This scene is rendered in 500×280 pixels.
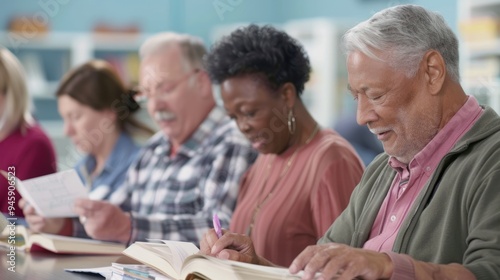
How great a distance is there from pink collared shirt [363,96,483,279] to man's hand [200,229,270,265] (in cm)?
24

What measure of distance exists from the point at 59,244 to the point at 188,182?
592 millimetres

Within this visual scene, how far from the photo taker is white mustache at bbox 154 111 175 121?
2.96m

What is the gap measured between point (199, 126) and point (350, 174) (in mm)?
872

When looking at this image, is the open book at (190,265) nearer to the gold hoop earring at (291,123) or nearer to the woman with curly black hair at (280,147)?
the woman with curly black hair at (280,147)

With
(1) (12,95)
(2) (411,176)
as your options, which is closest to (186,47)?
(1) (12,95)

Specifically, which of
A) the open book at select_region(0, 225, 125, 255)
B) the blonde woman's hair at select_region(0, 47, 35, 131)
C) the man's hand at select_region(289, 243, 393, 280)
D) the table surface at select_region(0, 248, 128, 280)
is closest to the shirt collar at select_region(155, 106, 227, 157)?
the open book at select_region(0, 225, 125, 255)

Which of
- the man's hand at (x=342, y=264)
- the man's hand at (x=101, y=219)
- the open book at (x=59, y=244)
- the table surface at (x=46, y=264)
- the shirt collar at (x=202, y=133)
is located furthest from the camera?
the shirt collar at (x=202, y=133)

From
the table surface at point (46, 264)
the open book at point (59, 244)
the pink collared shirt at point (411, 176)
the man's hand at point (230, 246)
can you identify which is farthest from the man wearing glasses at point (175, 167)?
the pink collared shirt at point (411, 176)

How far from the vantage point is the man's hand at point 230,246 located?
1717 mm

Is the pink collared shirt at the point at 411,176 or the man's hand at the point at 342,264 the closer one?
the man's hand at the point at 342,264

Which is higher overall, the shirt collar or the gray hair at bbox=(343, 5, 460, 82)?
the gray hair at bbox=(343, 5, 460, 82)

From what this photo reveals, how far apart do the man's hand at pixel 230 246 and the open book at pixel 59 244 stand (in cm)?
65

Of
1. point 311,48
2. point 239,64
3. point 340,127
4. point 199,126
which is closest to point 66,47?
point 311,48

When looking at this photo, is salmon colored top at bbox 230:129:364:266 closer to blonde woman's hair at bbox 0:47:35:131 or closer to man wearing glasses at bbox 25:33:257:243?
man wearing glasses at bbox 25:33:257:243
